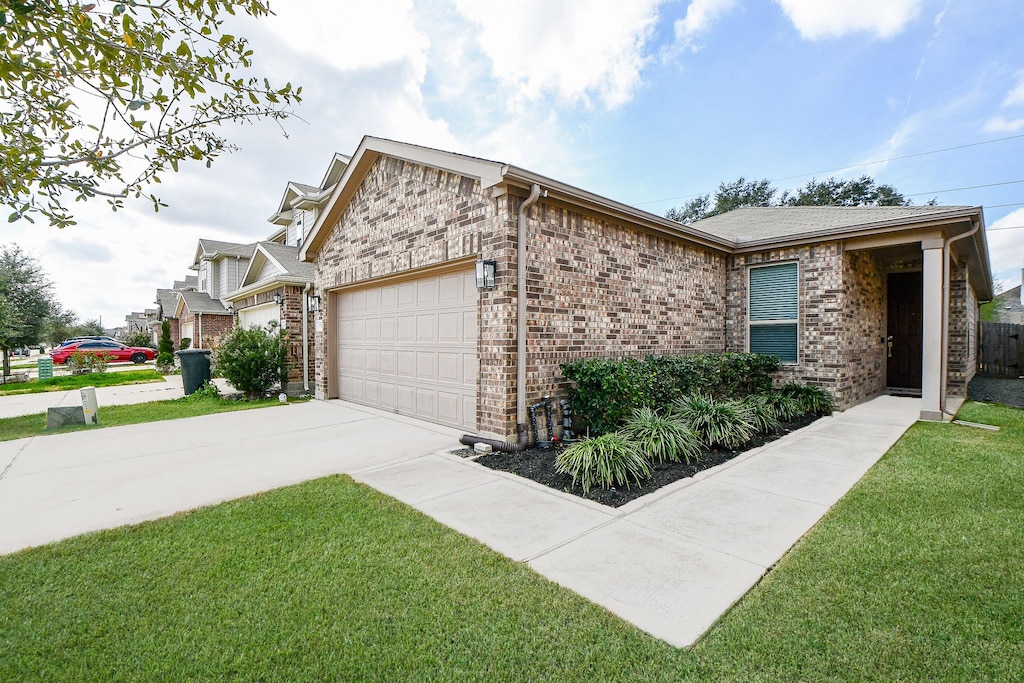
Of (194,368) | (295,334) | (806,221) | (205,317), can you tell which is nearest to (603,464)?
(806,221)

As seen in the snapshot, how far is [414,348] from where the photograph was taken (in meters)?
7.47

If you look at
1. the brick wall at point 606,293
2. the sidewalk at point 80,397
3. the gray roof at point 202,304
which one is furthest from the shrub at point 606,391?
the gray roof at point 202,304

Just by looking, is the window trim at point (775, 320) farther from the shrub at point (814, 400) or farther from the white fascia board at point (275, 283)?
the white fascia board at point (275, 283)

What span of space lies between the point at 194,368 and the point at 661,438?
11057mm

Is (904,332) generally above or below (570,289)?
below

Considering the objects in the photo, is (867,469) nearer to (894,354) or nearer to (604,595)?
(604,595)

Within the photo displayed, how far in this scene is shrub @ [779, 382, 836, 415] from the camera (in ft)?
25.4

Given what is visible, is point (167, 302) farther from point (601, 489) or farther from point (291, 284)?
point (601, 489)

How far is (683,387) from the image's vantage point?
673cm

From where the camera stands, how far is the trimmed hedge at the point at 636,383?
18.2 ft

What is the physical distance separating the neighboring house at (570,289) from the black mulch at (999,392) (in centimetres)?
57

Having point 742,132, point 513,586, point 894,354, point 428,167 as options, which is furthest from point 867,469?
point 742,132

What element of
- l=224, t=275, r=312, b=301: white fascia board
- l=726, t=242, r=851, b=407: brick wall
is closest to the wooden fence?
l=726, t=242, r=851, b=407: brick wall

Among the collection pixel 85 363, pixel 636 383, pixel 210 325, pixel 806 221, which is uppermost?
pixel 806 221
